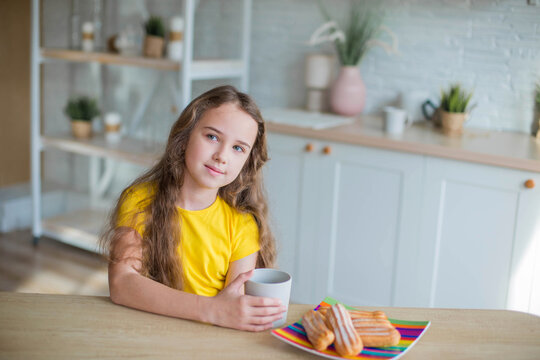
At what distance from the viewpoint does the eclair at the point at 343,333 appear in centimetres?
95

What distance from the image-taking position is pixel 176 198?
1.37m

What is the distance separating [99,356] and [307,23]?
245 centimetres

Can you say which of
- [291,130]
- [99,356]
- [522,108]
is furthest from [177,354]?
[522,108]

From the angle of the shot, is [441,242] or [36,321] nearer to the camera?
[36,321]

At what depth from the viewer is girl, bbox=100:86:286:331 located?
1.29m

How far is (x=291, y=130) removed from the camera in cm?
264

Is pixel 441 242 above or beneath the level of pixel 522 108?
beneath

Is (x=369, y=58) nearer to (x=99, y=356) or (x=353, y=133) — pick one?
(x=353, y=133)

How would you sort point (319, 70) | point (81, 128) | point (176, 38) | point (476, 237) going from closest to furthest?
point (476, 237), point (319, 70), point (176, 38), point (81, 128)

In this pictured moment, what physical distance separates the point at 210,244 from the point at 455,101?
153cm

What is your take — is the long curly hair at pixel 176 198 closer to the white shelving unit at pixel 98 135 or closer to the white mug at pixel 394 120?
the white mug at pixel 394 120

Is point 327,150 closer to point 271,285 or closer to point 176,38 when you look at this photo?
point 176,38

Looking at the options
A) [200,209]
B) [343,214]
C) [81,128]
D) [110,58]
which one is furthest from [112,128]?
[200,209]

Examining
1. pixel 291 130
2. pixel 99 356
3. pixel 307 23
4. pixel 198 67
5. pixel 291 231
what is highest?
pixel 307 23
